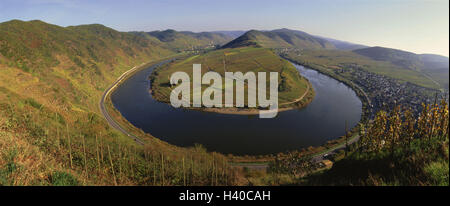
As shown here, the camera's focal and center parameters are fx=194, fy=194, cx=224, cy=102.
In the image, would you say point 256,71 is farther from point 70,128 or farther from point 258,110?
point 70,128

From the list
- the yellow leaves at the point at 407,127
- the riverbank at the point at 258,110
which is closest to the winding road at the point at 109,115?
the riverbank at the point at 258,110

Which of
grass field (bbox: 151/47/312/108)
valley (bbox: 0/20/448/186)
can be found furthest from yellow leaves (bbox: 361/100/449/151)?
grass field (bbox: 151/47/312/108)

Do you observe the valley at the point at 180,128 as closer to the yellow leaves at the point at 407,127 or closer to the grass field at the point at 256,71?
the yellow leaves at the point at 407,127

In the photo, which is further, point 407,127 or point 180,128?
point 180,128

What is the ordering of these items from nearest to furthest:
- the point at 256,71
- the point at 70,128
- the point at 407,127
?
1. the point at 407,127
2. the point at 70,128
3. the point at 256,71

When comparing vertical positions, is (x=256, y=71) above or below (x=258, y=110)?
above

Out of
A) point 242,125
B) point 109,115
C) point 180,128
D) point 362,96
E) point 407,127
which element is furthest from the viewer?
point 362,96

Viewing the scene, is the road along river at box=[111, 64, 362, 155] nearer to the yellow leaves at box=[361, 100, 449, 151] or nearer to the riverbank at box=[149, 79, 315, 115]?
the riverbank at box=[149, 79, 315, 115]

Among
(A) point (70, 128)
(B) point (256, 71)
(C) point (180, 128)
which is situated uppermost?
(B) point (256, 71)

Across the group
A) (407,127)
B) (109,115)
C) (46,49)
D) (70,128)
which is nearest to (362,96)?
(407,127)
